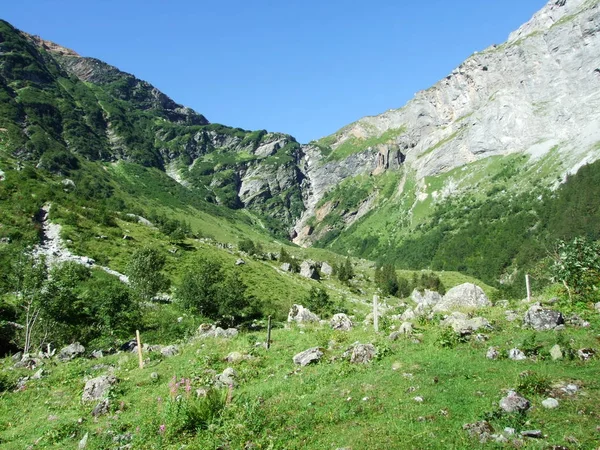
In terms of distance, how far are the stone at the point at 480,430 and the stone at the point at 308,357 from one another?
8806 millimetres

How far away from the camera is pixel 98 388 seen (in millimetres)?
18500

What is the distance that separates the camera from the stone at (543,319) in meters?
17.7

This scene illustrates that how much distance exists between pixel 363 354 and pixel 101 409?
35.6 feet

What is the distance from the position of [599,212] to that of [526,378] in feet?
646

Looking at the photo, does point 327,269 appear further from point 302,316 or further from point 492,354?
point 492,354

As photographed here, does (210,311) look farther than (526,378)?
Yes

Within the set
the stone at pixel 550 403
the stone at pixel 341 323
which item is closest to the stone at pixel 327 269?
the stone at pixel 341 323

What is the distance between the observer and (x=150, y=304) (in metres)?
48.2

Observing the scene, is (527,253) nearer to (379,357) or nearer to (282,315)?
(282,315)

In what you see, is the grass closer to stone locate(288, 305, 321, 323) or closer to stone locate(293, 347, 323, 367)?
stone locate(293, 347, 323, 367)

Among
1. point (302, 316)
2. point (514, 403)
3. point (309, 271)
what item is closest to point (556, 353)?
point (514, 403)

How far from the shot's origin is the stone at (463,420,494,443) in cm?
1003

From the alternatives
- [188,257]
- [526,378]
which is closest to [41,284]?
[526,378]

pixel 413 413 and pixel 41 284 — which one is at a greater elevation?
pixel 41 284
